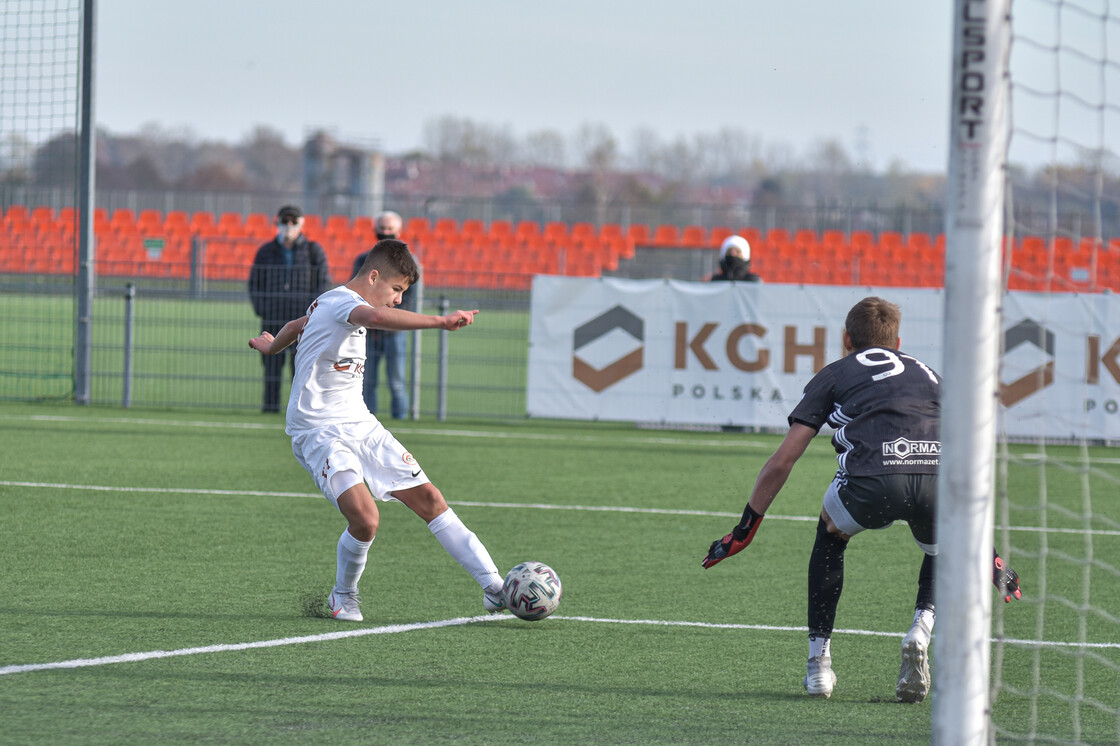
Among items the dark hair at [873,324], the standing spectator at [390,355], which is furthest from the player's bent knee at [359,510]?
the standing spectator at [390,355]

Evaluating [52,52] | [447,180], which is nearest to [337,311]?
[52,52]

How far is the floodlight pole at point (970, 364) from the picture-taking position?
3.16 m

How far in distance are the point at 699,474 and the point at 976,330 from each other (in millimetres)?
7835

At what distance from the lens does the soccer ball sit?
19.1 ft

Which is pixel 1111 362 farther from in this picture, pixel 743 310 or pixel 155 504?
pixel 155 504

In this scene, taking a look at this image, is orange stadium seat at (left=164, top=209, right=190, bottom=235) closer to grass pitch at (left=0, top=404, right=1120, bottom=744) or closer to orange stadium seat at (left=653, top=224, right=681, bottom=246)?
orange stadium seat at (left=653, top=224, right=681, bottom=246)

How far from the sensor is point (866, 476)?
485cm

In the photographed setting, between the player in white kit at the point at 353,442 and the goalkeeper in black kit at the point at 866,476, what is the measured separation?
155 centimetres

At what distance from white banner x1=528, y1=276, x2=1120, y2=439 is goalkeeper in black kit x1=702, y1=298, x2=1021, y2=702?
795 centimetres

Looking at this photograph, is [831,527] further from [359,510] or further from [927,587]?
[359,510]

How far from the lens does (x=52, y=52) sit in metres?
14.7

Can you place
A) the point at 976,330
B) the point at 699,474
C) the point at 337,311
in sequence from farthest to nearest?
the point at 699,474, the point at 337,311, the point at 976,330

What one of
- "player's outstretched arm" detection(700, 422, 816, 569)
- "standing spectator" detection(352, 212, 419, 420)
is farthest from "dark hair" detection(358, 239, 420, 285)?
"standing spectator" detection(352, 212, 419, 420)

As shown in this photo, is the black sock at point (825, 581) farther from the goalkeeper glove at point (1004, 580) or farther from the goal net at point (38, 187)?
the goal net at point (38, 187)
